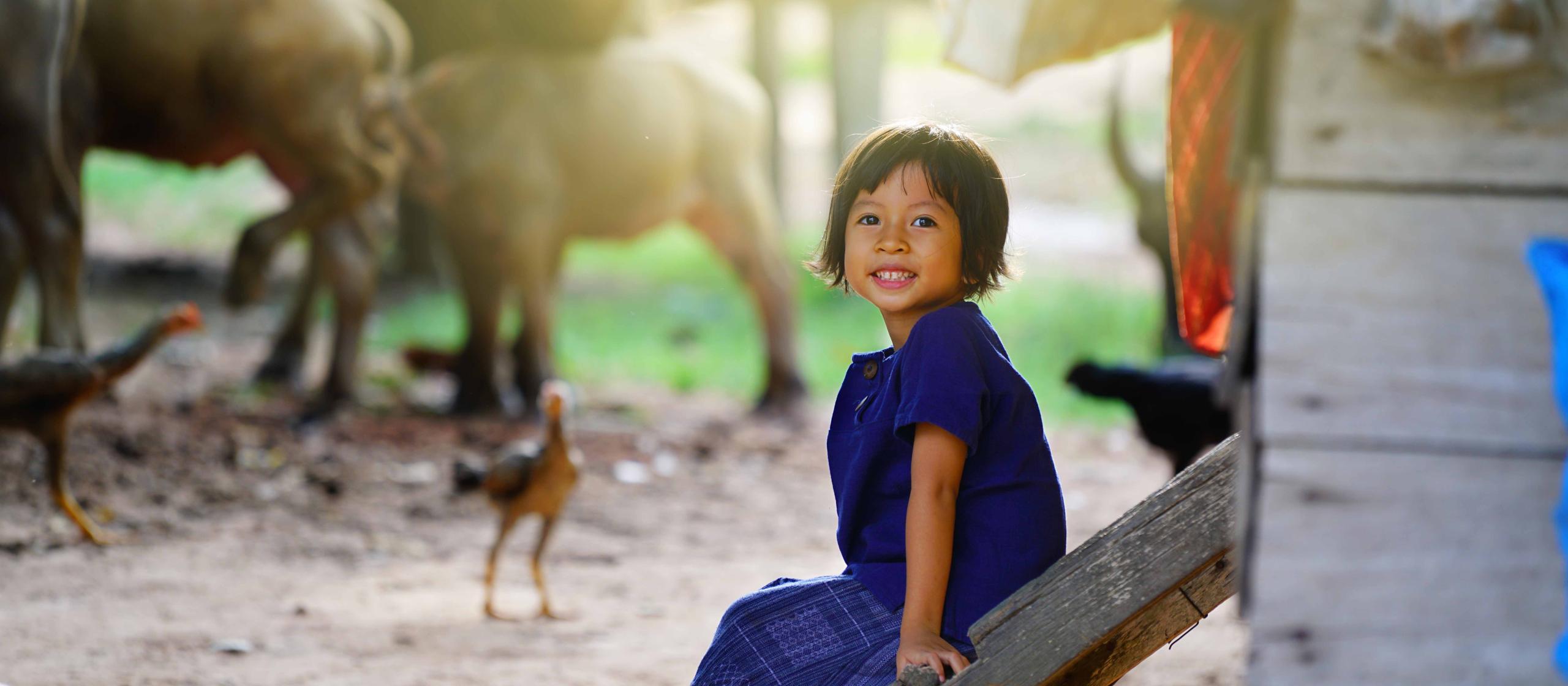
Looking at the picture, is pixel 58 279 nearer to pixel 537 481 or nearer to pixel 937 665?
pixel 537 481

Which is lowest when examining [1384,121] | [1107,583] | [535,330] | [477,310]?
[535,330]

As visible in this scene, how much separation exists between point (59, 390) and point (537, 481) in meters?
1.54

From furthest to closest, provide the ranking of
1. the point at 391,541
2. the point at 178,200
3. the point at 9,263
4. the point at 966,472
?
the point at 178,200 < the point at 9,263 < the point at 391,541 < the point at 966,472

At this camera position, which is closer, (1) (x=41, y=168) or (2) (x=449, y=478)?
(1) (x=41, y=168)

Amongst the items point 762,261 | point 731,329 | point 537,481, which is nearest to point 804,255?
point 537,481

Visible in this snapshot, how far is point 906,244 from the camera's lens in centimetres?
213

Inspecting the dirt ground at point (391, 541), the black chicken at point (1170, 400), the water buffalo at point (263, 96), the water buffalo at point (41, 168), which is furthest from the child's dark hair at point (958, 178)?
the water buffalo at point (263, 96)

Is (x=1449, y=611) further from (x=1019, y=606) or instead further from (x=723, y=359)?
(x=723, y=359)

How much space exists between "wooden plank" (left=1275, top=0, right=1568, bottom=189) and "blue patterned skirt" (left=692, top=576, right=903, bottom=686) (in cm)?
94

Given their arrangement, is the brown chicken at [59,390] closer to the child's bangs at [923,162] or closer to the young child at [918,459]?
the young child at [918,459]

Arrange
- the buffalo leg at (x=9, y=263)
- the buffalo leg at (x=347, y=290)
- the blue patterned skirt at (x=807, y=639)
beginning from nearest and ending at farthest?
the blue patterned skirt at (x=807, y=639)
the buffalo leg at (x=9, y=263)
the buffalo leg at (x=347, y=290)

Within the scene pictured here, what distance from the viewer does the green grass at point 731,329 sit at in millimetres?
8867

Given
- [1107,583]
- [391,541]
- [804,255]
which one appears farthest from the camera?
[391,541]

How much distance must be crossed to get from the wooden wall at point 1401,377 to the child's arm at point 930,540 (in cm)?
56
